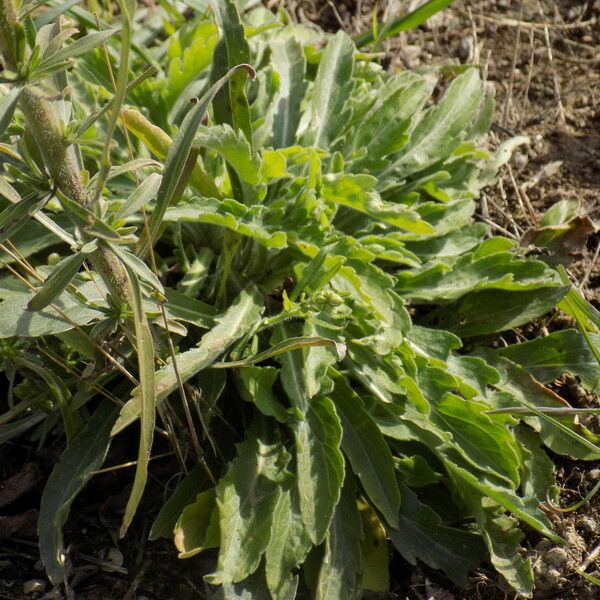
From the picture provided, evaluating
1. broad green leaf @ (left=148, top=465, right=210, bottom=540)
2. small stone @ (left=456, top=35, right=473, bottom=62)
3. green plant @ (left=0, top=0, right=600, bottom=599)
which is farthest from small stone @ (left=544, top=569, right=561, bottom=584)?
small stone @ (left=456, top=35, right=473, bottom=62)

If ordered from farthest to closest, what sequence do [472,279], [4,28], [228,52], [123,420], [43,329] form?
1. [472,279]
2. [228,52]
3. [43,329]
4. [123,420]
5. [4,28]

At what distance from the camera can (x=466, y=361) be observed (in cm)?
281

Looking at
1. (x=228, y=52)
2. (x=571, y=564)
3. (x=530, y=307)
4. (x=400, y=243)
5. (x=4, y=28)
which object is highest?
(x=4, y=28)

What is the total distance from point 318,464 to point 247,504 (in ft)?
0.77

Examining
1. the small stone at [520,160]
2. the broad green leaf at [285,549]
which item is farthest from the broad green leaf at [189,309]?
the small stone at [520,160]

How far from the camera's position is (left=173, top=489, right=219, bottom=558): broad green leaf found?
2.46 m

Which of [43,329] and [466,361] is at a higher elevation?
[43,329]

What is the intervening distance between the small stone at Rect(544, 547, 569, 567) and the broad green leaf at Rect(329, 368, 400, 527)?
493mm

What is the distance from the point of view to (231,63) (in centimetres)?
268

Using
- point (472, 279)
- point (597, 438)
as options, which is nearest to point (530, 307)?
point (472, 279)

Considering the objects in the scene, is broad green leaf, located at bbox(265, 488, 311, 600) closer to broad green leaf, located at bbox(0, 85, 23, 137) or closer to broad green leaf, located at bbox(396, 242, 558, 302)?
broad green leaf, located at bbox(396, 242, 558, 302)

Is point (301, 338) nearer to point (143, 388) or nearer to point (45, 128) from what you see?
point (143, 388)

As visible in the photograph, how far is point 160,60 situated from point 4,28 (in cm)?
198

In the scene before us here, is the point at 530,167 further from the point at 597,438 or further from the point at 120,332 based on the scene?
the point at 120,332
